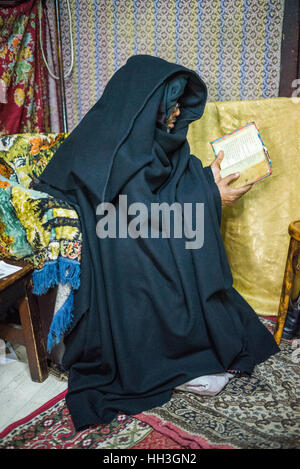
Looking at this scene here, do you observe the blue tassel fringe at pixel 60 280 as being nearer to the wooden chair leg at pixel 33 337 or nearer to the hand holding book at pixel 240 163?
the wooden chair leg at pixel 33 337

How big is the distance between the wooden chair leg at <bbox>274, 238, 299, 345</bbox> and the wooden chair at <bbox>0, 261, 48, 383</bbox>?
1107 mm

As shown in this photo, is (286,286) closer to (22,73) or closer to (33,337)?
(33,337)

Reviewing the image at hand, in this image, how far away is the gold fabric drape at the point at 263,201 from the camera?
183 centimetres

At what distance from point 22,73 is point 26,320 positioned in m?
1.74

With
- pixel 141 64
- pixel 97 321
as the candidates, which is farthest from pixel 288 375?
pixel 141 64

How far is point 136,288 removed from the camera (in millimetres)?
1433

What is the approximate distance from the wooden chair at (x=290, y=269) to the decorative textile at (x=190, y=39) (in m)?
0.98

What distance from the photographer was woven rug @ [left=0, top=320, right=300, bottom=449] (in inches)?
47.9

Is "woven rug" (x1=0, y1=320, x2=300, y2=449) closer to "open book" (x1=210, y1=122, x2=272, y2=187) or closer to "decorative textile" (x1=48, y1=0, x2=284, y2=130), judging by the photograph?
"open book" (x1=210, y1=122, x2=272, y2=187)

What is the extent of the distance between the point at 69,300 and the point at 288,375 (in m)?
1.01

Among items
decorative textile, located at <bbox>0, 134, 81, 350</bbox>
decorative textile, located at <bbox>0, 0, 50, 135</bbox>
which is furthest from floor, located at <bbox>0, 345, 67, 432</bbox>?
decorative textile, located at <bbox>0, 0, 50, 135</bbox>

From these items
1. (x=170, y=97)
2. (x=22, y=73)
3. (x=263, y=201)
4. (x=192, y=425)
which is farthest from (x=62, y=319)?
(x=22, y=73)

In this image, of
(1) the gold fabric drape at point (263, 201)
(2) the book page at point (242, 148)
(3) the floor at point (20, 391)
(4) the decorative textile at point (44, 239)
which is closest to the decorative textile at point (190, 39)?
(1) the gold fabric drape at point (263, 201)

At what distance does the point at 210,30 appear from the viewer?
6.97 feet
